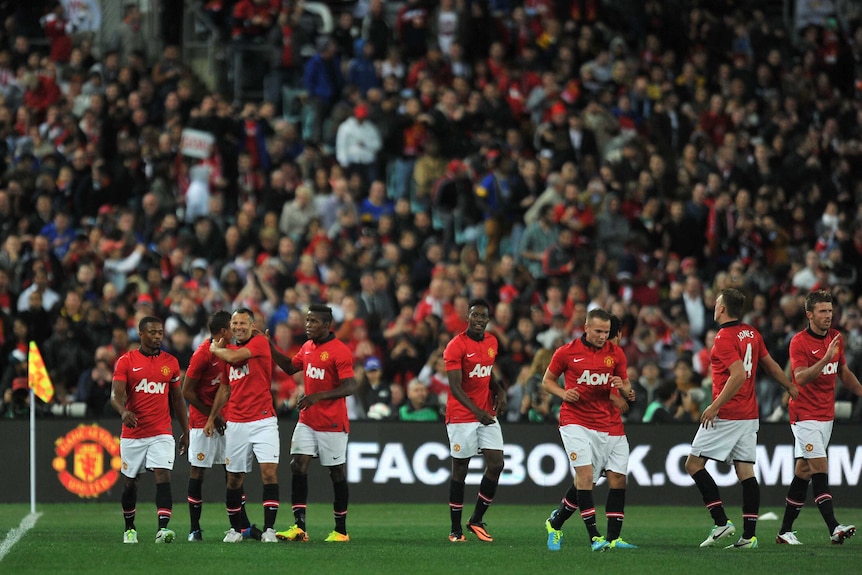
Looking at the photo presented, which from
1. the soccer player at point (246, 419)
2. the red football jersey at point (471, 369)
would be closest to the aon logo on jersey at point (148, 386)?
the soccer player at point (246, 419)

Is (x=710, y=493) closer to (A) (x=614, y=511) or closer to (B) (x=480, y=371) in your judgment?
(A) (x=614, y=511)

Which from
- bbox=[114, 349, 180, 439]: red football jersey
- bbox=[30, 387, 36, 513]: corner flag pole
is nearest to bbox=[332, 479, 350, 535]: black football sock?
bbox=[114, 349, 180, 439]: red football jersey

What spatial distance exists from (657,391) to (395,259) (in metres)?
5.24

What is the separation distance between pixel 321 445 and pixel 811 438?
4813mm

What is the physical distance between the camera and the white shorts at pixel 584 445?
14.4m

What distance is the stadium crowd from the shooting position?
22625 millimetres

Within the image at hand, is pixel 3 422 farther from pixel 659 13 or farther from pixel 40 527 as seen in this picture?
pixel 659 13

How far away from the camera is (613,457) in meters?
14.6

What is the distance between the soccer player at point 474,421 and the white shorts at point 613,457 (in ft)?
4.31

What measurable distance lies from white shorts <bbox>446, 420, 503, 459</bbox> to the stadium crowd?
534 cm

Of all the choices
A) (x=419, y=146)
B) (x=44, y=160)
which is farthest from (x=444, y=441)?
(x=44, y=160)

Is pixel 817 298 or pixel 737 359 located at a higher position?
pixel 817 298

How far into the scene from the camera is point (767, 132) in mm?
28016

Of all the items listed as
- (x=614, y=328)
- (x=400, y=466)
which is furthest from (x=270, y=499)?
(x=400, y=466)
